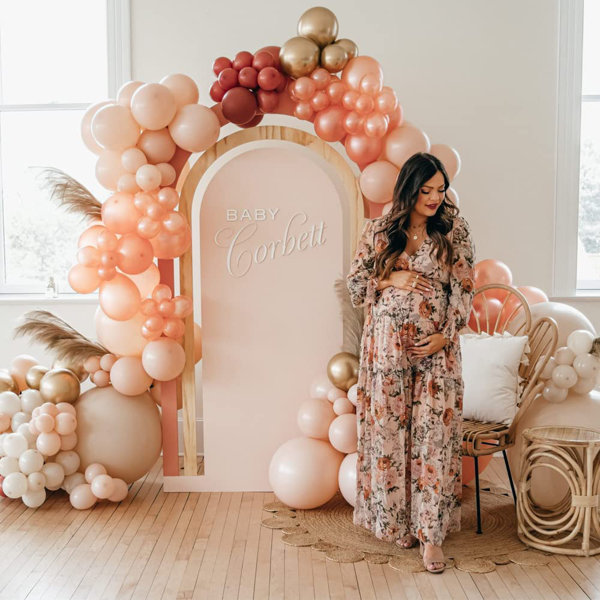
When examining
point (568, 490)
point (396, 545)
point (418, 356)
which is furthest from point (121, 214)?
point (568, 490)

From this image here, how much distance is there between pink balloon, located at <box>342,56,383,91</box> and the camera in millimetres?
3224

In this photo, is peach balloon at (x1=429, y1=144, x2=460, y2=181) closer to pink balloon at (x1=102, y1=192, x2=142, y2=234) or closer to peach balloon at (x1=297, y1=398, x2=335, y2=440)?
peach balloon at (x1=297, y1=398, x2=335, y2=440)

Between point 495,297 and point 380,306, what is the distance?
978mm

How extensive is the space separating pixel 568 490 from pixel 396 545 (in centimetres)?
76

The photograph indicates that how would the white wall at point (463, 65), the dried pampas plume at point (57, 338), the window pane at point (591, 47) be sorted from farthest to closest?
the window pane at point (591, 47), the white wall at point (463, 65), the dried pampas plume at point (57, 338)

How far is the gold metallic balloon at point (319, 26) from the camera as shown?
10.7 feet

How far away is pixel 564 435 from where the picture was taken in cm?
300

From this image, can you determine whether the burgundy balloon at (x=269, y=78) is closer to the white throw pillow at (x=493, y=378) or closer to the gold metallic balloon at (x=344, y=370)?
the gold metallic balloon at (x=344, y=370)

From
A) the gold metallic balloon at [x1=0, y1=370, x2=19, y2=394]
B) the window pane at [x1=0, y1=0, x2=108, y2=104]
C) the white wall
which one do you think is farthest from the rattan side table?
the window pane at [x1=0, y1=0, x2=108, y2=104]

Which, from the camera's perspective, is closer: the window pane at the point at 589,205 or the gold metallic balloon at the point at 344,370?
the gold metallic balloon at the point at 344,370

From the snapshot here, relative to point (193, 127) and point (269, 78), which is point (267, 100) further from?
point (193, 127)

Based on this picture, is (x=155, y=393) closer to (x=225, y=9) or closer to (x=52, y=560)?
(x=52, y=560)

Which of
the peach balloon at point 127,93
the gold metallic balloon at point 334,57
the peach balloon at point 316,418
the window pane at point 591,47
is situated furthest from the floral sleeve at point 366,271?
the window pane at point 591,47

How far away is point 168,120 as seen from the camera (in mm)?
3293
